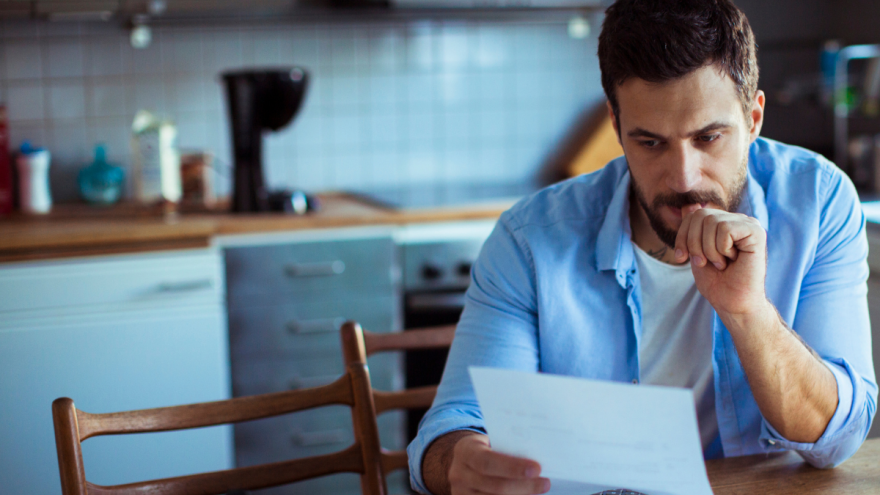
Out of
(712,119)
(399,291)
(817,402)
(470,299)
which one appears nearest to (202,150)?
(399,291)

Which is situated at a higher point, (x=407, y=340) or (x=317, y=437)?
(x=407, y=340)

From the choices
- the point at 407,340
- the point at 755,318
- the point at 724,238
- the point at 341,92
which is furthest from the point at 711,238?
the point at 341,92

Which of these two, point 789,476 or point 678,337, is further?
point 678,337

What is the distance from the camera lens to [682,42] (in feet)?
3.27

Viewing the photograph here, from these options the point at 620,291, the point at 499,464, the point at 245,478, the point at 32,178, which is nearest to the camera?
the point at 499,464

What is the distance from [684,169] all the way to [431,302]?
1.26 meters

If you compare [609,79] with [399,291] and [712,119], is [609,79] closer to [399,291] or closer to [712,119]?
[712,119]

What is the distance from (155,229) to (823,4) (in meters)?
2.55

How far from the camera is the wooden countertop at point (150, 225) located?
1945 mm

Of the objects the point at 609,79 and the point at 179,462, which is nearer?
the point at 609,79

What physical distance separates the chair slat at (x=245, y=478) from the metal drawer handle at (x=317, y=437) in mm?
1172

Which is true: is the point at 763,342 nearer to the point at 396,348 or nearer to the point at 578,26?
the point at 396,348

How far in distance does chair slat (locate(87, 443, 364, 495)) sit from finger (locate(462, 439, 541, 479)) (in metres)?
0.32

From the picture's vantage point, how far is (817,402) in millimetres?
968
